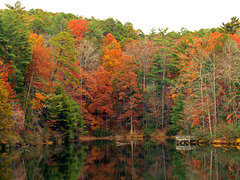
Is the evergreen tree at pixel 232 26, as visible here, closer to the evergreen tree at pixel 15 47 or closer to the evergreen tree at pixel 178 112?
the evergreen tree at pixel 178 112

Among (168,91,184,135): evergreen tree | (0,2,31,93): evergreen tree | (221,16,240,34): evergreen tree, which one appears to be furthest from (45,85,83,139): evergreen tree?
(221,16,240,34): evergreen tree

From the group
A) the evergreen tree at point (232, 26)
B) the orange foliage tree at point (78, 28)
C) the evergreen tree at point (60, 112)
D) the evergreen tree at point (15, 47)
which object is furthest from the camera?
the orange foliage tree at point (78, 28)

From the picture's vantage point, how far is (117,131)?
196 ft

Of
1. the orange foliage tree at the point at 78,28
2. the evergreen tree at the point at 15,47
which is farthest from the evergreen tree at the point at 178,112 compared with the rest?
the orange foliage tree at the point at 78,28

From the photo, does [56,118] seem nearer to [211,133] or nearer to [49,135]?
[49,135]

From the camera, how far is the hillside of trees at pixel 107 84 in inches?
1458

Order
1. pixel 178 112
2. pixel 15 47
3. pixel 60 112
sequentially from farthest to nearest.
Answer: pixel 178 112 < pixel 60 112 < pixel 15 47

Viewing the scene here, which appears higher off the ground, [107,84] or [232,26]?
[232,26]

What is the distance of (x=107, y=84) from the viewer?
62.8 m

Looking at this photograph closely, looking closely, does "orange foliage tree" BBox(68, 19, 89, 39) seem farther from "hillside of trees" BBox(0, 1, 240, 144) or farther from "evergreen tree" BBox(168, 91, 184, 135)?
"evergreen tree" BBox(168, 91, 184, 135)

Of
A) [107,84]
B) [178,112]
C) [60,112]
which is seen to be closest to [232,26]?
[178,112]

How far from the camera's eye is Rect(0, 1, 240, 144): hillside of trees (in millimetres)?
37031

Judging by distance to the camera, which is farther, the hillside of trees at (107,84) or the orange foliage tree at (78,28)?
the orange foliage tree at (78,28)

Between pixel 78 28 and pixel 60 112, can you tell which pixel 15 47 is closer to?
pixel 60 112
